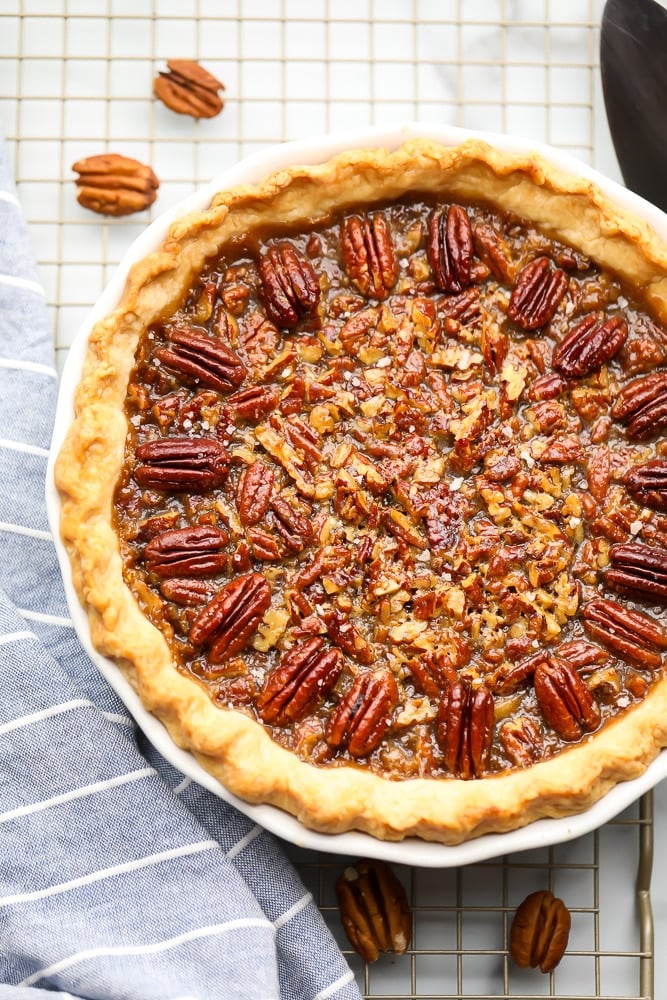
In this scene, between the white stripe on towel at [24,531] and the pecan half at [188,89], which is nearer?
the white stripe on towel at [24,531]

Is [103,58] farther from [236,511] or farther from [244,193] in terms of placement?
[236,511]

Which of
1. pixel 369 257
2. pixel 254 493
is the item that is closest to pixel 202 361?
pixel 254 493

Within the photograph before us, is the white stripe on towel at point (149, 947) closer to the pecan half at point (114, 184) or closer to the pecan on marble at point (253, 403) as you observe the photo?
the pecan on marble at point (253, 403)

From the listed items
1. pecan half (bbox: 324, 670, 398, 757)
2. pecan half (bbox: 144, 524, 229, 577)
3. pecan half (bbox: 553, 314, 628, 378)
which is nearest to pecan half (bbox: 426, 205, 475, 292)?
pecan half (bbox: 553, 314, 628, 378)

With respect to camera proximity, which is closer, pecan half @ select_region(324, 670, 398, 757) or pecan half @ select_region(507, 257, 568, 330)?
pecan half @ select_region(324, 670, 398, 757)

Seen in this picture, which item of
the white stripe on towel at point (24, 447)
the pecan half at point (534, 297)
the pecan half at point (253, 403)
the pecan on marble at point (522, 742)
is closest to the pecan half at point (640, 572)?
the pecan on marble at point (522, 742)

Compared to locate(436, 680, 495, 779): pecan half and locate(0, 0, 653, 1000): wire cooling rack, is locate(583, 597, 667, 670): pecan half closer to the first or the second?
locate(436, 680, 495, 779): pecan half

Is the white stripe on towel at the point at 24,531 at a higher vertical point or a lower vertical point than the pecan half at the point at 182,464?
lower

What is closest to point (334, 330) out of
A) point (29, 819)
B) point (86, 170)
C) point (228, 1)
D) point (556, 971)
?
point (86, 170)
